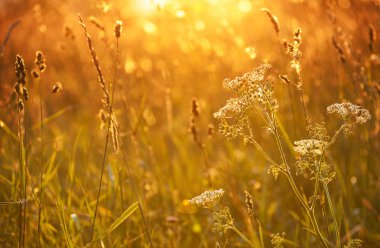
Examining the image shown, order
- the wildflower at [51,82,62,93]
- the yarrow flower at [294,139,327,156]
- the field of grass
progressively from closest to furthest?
the yarrow flower at [294,139,327,156], the field of grass, the wildflower at [51,82,62,93]

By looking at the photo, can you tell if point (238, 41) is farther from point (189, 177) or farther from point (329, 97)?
point (189, 177)

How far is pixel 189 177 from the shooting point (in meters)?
3.36

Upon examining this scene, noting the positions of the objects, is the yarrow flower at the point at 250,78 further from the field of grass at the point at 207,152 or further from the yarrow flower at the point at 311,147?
the yarrow flower at the point at 311,147

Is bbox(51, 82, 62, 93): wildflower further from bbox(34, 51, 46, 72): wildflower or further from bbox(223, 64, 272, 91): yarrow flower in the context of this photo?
bbox(223, 64, 272, 91): yarrow flower

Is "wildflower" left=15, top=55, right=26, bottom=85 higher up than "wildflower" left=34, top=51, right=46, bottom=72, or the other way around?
"wildflower" left=34, top=51, right=46, bottom=72

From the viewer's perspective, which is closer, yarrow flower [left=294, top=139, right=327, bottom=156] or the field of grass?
yarrow flower [left=294, top=139, right=327, bottom=156]

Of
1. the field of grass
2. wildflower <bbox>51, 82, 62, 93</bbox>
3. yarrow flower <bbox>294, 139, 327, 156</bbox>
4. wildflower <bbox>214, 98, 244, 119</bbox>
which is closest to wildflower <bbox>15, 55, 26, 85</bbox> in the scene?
the field of grass

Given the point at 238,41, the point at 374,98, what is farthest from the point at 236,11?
the point at 374,98

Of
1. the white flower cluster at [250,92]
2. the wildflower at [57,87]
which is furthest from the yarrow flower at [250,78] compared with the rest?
the wildflower at [57,87]

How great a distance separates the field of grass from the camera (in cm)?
165

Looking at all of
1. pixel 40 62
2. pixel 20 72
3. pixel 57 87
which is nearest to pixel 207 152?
pixel 57 87

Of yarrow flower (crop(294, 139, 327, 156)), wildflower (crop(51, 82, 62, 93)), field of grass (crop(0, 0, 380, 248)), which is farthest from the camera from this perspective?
wildflower (crop(51, 82, 62, 93))

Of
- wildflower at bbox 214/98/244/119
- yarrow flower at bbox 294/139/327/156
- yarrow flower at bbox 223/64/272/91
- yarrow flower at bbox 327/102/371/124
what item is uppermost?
yarrow flower at bbox 223/64/272/91

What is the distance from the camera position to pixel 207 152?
12.5ft
